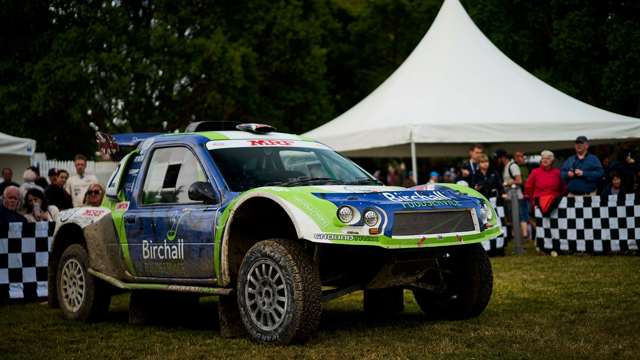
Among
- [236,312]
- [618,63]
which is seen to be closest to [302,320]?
[236,312]

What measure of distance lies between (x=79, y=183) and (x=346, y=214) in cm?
890

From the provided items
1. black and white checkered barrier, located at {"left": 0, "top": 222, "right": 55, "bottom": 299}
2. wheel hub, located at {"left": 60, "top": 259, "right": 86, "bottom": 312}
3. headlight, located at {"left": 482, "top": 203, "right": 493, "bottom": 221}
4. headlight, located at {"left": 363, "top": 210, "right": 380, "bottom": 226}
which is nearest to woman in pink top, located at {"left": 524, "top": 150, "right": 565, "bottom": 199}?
headlight, located at {"left": 482, "top": 203, "right": 493, "bottom": 221}

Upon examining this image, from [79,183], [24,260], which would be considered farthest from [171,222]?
[79,183]

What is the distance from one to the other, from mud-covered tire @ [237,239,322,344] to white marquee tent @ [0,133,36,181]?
38.5 ft

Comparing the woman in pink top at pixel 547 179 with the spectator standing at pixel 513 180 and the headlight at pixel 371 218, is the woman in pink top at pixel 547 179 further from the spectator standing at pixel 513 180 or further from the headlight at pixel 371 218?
the headlight at pixel 371 218

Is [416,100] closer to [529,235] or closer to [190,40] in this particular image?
[529,235]

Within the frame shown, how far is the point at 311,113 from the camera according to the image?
3712cm

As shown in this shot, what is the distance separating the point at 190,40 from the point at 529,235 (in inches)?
691

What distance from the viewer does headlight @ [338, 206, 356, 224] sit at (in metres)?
6.23

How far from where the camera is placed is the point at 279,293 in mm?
6477

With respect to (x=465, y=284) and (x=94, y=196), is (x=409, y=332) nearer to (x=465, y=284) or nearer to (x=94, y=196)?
(x=465, y=284)

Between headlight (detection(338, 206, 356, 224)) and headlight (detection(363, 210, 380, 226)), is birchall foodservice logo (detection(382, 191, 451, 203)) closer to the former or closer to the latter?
headlight (detection(363, 210, 380, 226))

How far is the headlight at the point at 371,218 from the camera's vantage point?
6266 mm

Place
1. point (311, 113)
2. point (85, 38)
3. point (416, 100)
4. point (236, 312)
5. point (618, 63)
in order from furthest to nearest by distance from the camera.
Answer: point (311, 113) → point (85, 38) → point (618, 63) → point (416, 100) → point (236, 312)
